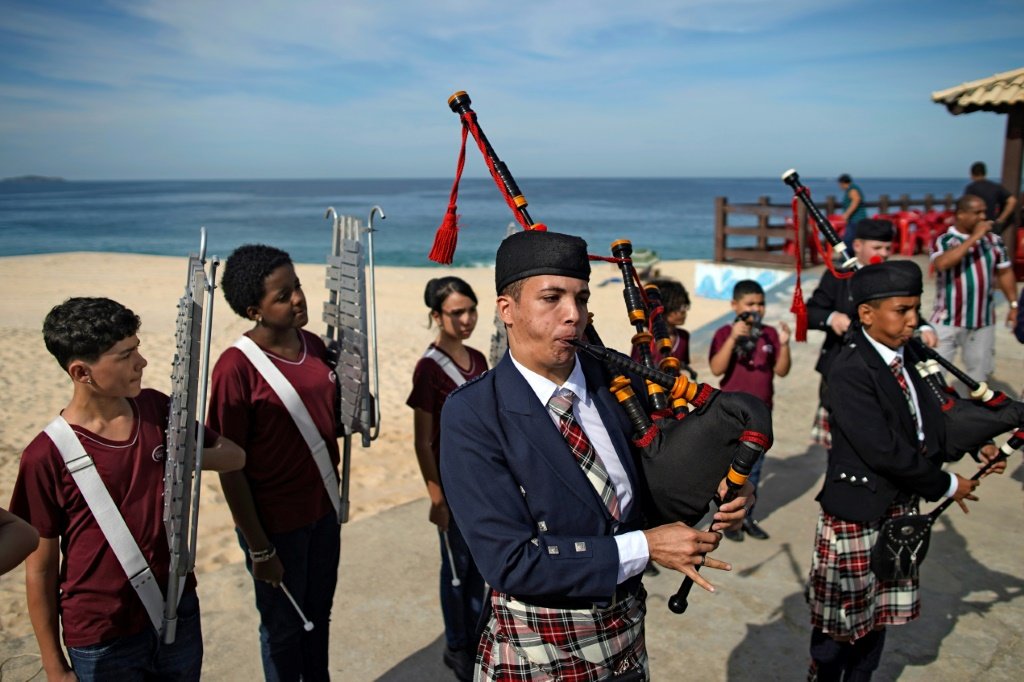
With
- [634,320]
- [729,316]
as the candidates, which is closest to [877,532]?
[634,320]

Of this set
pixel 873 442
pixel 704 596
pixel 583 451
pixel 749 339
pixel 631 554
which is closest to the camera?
pixel 631 554

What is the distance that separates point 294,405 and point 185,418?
70 cm

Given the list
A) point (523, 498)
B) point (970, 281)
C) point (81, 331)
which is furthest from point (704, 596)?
point (970, 281)

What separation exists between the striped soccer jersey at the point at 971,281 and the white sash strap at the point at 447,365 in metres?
4.73

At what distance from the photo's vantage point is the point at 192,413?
2.25 metres

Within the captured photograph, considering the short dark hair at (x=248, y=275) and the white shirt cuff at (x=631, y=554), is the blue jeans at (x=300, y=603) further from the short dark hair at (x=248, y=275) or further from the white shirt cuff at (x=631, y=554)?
the white shirt cuff at (x=631, y=554)

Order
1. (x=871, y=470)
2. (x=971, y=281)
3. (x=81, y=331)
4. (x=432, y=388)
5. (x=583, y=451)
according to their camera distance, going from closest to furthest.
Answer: (x=583, y=451)
(x=81, y=331)
(x=871, y=470)
(x=432, y=388)
(x=971, y=281)

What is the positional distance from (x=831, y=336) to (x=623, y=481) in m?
3.41

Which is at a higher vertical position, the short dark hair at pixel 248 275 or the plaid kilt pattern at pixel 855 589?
the short dark hair at pixel 248 275

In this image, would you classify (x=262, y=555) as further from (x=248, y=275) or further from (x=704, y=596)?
(x=704, y=596)

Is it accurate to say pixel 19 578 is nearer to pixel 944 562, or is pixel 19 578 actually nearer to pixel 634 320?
pixel 634 320

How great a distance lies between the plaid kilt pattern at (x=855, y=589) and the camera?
2.94 m

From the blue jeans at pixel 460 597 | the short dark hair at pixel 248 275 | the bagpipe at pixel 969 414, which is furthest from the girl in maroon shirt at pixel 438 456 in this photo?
the bagpipe at pixel 969 414

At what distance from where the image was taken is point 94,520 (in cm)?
223
